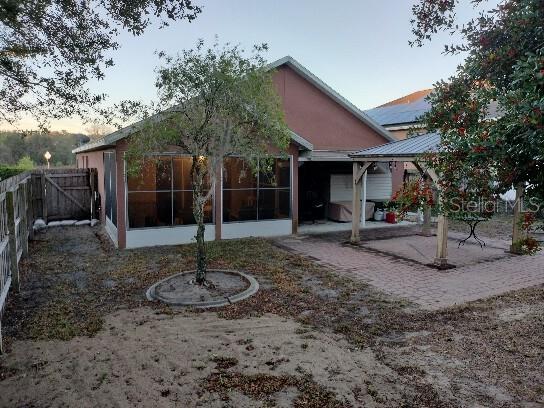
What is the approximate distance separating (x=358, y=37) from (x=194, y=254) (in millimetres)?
11045

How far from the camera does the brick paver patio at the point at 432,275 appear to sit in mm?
7289

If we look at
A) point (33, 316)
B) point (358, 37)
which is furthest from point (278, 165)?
point (33, 316)

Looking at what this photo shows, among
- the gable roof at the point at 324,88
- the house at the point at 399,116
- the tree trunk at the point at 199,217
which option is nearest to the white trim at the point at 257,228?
the tree trunk at the point at 199,217

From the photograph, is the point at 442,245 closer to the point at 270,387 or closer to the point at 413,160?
the point at 413,160

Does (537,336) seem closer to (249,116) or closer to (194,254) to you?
(249,116)

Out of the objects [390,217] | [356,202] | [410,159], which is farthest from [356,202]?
[390,217]

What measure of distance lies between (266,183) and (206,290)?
613 centimetres

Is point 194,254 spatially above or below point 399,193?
below

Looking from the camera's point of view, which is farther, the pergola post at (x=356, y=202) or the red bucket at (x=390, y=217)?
the red bucket at (x=390, y=217)

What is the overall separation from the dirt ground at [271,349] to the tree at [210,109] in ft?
6.36

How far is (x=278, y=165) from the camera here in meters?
12.9

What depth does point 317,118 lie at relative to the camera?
1553 cm

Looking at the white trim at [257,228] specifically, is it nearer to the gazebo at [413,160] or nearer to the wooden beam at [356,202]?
the wooden beam at [356,202]

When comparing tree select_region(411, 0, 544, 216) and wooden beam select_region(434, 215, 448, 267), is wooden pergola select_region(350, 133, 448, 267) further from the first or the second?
tree select_region(411, 0, 544, 216)
